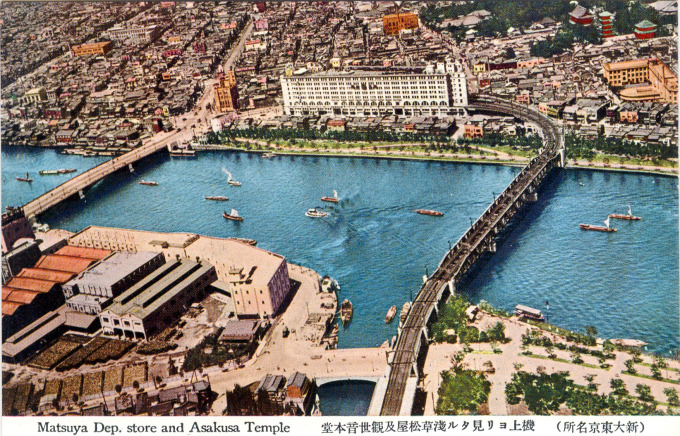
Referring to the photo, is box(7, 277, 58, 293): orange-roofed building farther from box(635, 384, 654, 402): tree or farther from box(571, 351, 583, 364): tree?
box(635, 384, 654, 402): tree

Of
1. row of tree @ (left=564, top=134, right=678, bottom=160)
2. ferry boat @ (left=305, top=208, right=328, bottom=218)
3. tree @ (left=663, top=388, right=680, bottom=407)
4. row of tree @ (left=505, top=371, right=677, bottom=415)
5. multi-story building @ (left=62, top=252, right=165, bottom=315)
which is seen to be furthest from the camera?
row of tree @ (left=564, top=134, right=678, bottom=160)

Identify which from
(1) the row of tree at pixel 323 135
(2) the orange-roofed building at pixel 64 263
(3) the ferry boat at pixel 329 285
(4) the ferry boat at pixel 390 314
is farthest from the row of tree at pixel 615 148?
(2) the orange-roofed building at pixel 64 263

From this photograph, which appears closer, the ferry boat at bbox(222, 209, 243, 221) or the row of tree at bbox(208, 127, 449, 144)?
the ferry boat at bbox(222, 209, 243, 221)

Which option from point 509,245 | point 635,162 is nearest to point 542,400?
point 509,245

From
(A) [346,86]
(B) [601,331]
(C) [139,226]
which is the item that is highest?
(A) [346,86]

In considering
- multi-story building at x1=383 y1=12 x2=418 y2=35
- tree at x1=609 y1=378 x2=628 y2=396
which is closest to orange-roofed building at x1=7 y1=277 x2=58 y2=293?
tree at x1=609 y1=378 x2=628 y2=396

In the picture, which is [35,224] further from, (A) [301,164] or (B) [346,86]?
(B) [346,86]
